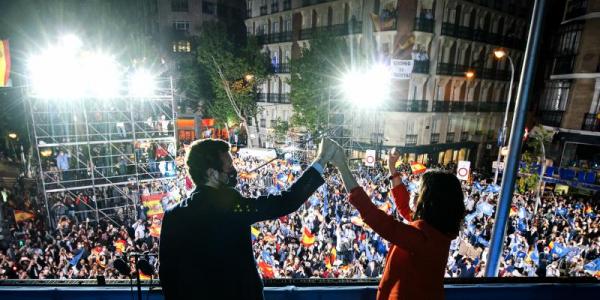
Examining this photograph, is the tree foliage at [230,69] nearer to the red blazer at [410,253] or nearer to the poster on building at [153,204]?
the poster on building at [153,204]

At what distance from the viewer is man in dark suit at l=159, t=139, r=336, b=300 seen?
5.75 feet

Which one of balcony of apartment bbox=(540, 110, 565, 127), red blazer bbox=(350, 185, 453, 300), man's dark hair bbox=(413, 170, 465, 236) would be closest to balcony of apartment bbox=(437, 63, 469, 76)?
balcony of apartment bbox=(540, 110, 565, 127)

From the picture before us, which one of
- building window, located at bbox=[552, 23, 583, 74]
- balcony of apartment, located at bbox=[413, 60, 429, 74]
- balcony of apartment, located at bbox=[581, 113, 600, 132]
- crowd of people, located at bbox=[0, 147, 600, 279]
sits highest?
building window, located at bbox=[552, 23, 583, 74]

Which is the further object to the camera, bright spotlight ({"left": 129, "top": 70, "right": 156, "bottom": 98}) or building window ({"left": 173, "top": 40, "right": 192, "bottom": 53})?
building window ({"left": 173, "top": 40, "right": 192, "bottom": 53})

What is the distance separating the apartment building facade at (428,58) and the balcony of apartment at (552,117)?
616 centimetres

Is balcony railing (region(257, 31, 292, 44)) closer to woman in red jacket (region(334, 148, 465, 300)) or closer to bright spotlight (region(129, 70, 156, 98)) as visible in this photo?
bright spotlight (region(129, 70, 156, 98))

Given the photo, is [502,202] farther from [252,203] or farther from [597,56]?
[597,56]

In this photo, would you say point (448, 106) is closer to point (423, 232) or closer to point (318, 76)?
point (318, 76)

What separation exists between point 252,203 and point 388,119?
25.4m

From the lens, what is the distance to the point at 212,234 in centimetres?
175

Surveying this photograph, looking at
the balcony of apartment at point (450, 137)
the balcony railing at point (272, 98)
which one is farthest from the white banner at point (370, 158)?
the balcony railing at point (272, 98)

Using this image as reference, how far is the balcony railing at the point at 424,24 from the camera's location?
24177 millimetres

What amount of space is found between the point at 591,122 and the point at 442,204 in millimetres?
25849

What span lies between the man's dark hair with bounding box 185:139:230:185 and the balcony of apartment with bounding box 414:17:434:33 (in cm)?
2601
